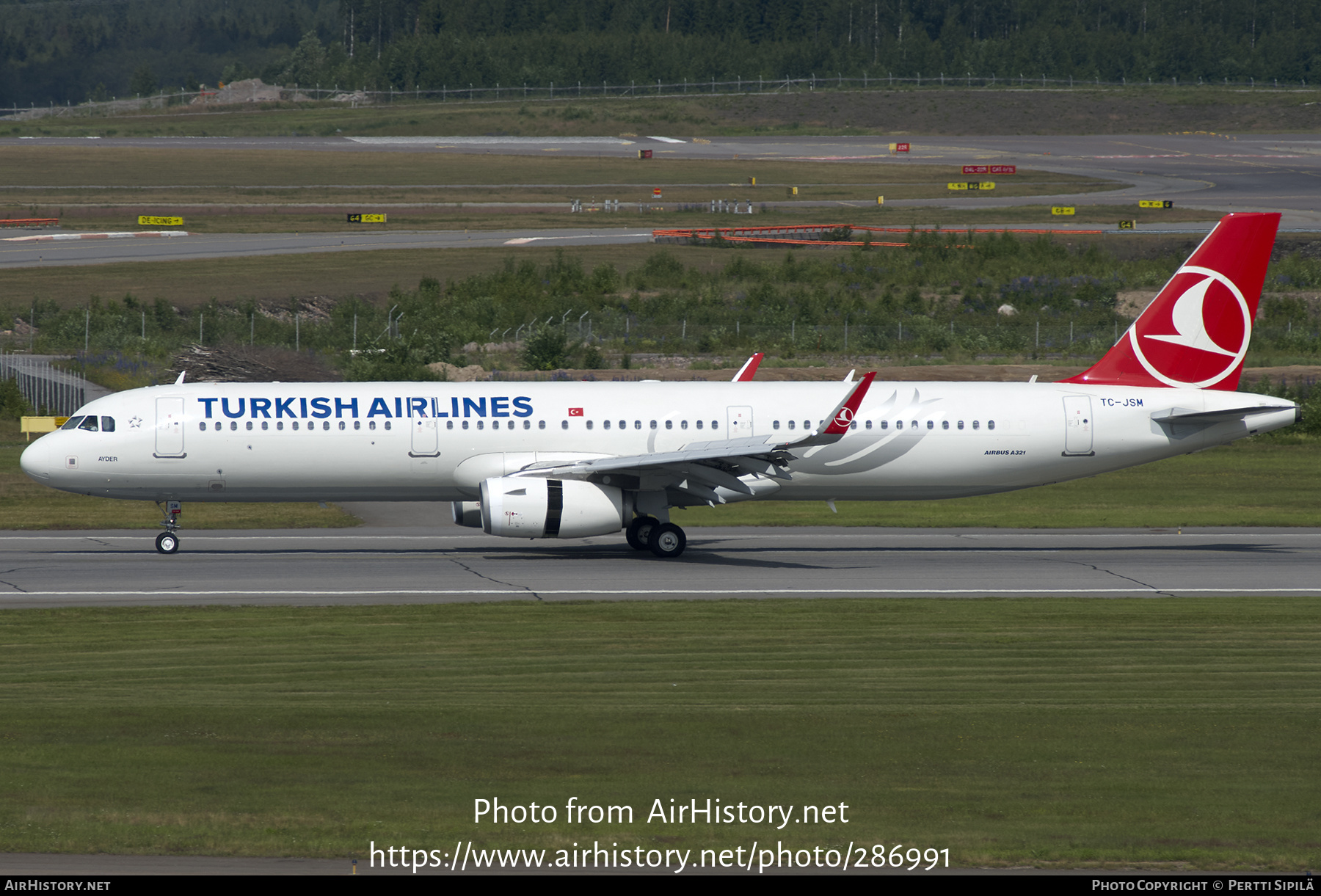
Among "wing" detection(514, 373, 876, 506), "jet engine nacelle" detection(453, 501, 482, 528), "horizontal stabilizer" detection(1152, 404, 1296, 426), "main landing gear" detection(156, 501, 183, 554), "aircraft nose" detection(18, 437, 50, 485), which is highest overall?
"horizontal stabilizer" detection(1152, 404, 1296, 426)

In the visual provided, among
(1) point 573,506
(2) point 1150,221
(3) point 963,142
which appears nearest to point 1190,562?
(1) point 573,506

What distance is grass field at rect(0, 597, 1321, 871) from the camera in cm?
1315

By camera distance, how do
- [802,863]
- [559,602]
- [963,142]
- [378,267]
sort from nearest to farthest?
[802,863] < [559,602] < [378,267] < [963,142]

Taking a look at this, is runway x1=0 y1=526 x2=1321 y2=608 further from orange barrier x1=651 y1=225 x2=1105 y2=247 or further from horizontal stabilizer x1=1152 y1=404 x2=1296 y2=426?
orange barrier x1=651 y1=225 x2=1105 y2=247

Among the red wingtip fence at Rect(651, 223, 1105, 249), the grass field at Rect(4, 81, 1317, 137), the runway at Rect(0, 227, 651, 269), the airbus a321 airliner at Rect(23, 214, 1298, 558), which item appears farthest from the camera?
the grass field at Rect(4, 81, 1317, 137)

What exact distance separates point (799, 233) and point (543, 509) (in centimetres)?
6765

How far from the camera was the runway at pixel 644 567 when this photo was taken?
1123 inches

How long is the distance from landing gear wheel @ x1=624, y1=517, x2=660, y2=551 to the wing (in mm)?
825

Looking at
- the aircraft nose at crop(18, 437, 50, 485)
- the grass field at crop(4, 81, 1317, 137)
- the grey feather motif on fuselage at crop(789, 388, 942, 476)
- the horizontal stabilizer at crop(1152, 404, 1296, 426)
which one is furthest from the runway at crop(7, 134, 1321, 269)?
the horizontal stabilizer at crop(1152, 404, 1296, 426)

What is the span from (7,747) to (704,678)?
29.9ft

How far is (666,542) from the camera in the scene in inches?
1324

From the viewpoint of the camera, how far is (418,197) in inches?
4535

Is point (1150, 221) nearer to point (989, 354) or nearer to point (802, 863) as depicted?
point (989, 354)

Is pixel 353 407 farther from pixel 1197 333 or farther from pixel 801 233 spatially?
pixel 801 233
